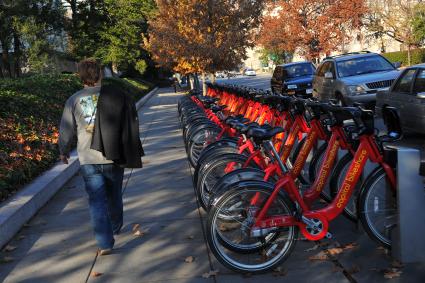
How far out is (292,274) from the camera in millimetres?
4176

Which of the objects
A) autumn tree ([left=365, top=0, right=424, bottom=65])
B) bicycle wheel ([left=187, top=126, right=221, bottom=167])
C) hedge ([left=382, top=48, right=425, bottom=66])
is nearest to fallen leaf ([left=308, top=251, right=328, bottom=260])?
bicycle wheel ([left=187, top=126, right=221, bottom=167])

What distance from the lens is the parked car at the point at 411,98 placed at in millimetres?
9438

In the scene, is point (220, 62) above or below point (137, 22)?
below

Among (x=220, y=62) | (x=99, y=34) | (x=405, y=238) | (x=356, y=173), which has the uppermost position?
(x=99, y=34)

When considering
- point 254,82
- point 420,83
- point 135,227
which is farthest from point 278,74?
point 254,82

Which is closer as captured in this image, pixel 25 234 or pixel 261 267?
pixel 261 267

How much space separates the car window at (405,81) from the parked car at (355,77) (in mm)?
2766

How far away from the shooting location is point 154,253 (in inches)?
192

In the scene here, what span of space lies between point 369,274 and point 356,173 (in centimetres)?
81

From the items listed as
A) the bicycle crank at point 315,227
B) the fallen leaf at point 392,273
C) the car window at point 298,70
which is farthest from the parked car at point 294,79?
the fallen leaf at point 392,273

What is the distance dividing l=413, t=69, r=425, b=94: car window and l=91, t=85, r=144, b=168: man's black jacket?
6688 mm

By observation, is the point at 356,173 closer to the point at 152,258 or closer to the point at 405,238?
the point at 405,238

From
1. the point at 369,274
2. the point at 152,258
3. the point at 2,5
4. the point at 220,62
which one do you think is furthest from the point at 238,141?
the point at 2,5

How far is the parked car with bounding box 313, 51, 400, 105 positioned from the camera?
1371 cm
